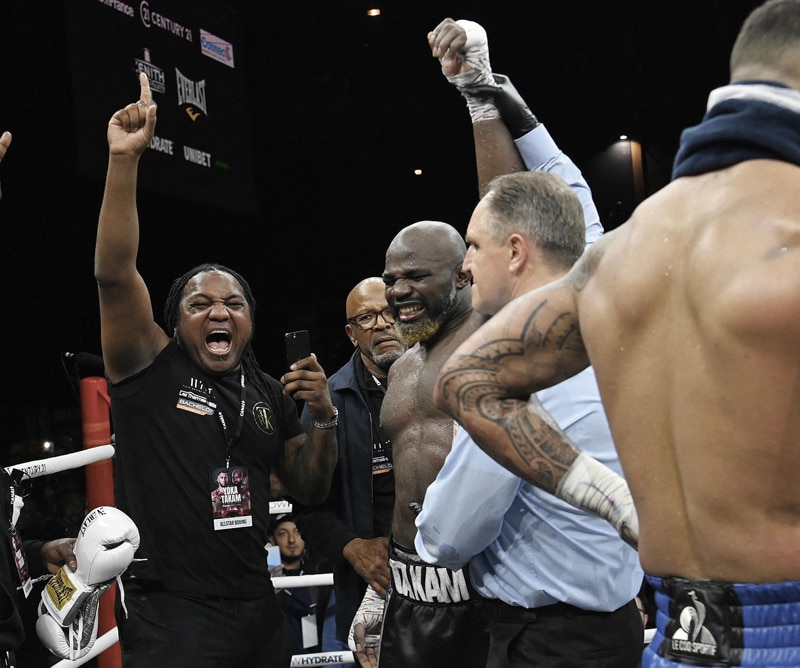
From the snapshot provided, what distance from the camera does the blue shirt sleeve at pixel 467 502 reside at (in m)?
1.64

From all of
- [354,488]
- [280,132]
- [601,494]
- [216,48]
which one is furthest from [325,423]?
[280,132]

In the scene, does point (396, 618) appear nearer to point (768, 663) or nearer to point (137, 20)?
point (768, 663)

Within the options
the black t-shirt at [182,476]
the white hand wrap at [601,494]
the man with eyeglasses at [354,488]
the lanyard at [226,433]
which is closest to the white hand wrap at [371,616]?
the man with eyeglasses at [354,488]

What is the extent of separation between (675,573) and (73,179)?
5363mm

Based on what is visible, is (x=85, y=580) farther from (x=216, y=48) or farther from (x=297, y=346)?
(x=216, y=48)

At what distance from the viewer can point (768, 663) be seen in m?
1.03

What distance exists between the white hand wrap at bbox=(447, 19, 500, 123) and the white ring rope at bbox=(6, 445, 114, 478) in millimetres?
1243

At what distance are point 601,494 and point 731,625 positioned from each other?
0.24 meters

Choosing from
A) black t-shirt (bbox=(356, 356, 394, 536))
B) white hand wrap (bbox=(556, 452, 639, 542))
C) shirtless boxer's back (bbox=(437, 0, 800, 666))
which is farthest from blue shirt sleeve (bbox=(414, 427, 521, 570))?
black t-shirt (bbox=(356, 356, 394, 536))

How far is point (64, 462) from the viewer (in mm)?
2355

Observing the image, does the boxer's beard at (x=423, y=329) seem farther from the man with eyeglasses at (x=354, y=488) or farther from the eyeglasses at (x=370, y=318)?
the eyeglasses at (x=370, y=318)

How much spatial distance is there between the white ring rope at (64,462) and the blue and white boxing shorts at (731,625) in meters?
1.46

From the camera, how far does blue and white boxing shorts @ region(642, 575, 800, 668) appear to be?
3.38 feet

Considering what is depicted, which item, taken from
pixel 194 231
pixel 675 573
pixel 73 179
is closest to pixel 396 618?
pixel 675 573
